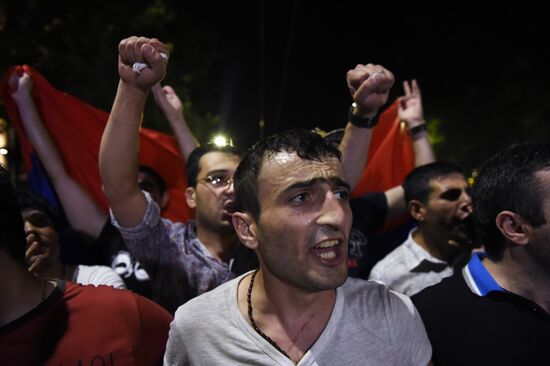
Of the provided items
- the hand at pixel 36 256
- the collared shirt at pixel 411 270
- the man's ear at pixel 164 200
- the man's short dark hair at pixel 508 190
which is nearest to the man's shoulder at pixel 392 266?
the collared shirt at pixel 411 270

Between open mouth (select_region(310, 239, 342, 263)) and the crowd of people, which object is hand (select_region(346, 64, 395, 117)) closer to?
the crowd of people

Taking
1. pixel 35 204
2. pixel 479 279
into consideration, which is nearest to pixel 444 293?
pixel 479 279

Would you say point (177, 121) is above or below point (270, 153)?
below

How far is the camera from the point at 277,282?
202 centimetres

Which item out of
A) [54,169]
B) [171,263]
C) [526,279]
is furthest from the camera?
[54,169]

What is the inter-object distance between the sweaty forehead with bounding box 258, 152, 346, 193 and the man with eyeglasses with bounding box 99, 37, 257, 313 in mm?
768

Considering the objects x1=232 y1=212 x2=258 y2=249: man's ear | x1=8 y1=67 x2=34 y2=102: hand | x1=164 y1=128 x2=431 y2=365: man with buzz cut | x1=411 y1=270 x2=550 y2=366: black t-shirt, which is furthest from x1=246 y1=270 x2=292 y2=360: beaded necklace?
x1=8 y1=67 x2=34 y2=102: hand

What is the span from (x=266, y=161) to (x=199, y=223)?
128 centimetres

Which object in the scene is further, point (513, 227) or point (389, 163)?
point (389, 163)

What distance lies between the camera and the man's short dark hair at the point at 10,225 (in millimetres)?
1733

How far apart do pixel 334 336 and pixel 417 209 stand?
2075 mm

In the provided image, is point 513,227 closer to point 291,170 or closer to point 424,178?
point 291,170

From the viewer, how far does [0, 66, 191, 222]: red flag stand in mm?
3934

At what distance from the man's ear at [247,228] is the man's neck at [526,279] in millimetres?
1067
